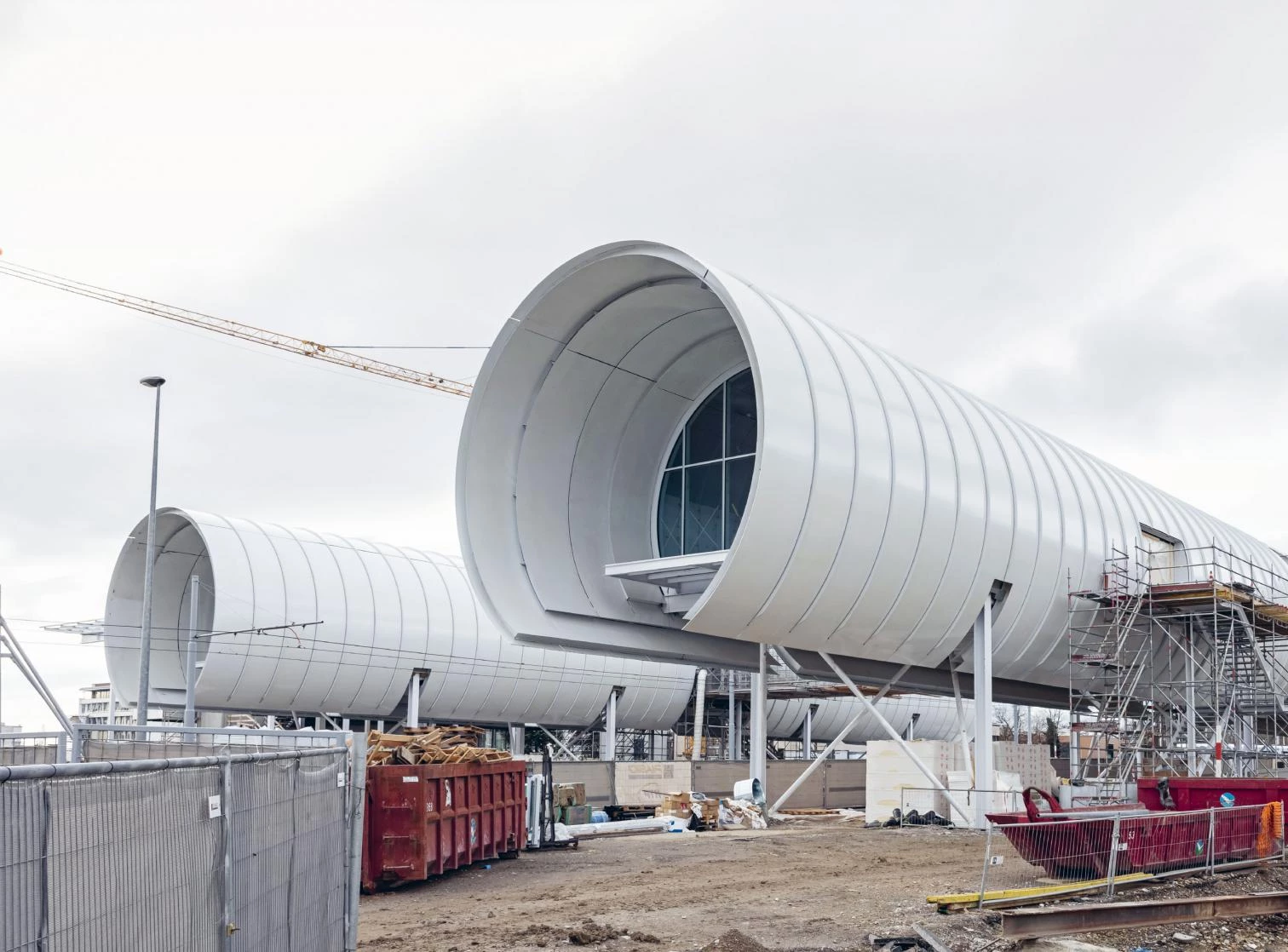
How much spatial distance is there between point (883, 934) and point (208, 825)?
6.76 metres

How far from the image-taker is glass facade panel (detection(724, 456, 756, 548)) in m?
24.6

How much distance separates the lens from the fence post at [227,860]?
23.6ft

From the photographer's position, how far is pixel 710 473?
82.6 ft

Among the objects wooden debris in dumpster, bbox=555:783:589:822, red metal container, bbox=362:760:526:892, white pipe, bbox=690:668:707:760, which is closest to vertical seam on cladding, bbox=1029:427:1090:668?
wooden debris in dumpster, bbox=555:783:589:822

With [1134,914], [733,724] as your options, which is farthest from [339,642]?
[1134,914]

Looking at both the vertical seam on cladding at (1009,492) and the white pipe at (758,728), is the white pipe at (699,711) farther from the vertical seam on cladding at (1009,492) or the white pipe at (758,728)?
the vertical seam on cladding at (1009,492)

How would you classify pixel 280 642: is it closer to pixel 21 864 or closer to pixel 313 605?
pixel 313 605

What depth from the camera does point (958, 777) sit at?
2677cm

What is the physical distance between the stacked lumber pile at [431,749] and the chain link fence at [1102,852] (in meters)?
7.63

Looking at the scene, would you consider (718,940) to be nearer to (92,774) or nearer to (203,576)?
(92,774)

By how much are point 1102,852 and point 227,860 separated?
10493mm

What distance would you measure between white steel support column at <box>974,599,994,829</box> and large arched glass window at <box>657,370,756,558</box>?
519 centimetres

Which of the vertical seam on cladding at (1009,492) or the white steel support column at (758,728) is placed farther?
the white steel support column at (758,728)

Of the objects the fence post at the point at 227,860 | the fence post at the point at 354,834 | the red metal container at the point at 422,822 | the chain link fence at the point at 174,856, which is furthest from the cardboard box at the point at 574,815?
the fence post at the point at 227,860
